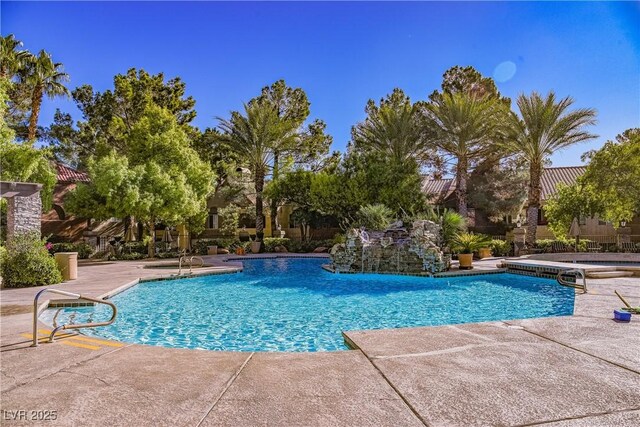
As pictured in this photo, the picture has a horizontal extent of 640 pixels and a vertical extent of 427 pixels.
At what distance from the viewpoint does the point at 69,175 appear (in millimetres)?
29016

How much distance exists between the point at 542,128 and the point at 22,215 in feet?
80.2

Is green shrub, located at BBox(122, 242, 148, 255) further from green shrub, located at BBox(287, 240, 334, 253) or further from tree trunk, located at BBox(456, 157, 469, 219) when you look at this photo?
tree trunk, located at BBox(456, 157, 469, 219)

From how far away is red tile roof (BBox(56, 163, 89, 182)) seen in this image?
28.4 meters

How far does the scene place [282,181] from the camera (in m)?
26.8

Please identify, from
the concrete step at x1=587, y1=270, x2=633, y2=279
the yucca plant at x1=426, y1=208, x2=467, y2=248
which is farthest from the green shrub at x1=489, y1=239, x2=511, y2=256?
the concrete step at x1=587, y1=270, x2=633, y2=279

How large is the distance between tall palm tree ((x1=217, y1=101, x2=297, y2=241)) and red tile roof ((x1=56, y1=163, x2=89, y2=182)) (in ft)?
38.5

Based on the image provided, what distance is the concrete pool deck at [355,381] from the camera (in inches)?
121

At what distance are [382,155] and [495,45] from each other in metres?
11.2

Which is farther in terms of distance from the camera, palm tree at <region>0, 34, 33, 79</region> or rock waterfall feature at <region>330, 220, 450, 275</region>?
palm tree at <region>0, 34, 33, 79</region>

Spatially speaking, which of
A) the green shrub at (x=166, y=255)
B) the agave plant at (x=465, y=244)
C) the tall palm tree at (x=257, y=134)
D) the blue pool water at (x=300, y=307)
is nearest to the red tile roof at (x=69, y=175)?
the green shrub at (x=166, y=255)

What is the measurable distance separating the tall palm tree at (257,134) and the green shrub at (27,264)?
15781 millimetres

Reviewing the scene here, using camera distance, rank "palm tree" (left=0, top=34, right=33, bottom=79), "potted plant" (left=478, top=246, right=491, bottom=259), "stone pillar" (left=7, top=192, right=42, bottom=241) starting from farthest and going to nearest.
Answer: "palm tree" (left=0, top=34, right=33, bottom=79) < "potted plant" (left=478, top=246, right=491, bottom=259) < "stone pillar" (left=7, top=192, right=42, bottom=241)

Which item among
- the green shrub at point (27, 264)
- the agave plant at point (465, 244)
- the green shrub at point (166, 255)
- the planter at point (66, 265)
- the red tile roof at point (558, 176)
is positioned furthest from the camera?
the red tile roof at point (558, 176)

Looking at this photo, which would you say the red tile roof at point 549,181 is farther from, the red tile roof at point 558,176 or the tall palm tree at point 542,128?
the tall palm tree at point 542,128
